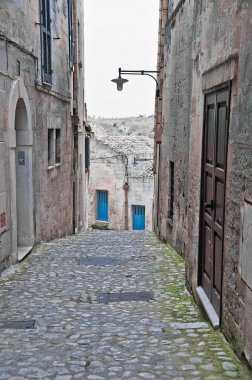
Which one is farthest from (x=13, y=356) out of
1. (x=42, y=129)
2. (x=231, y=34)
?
(x=42, y=129)

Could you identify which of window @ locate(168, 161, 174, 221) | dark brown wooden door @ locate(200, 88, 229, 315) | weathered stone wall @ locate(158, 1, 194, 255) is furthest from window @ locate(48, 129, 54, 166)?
dark brown wooden door @ locate(200, 88, 229, 315)

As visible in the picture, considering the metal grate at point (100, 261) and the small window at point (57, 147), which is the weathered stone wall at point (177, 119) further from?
the small window at point (57, 147)

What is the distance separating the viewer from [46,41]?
10.2 m

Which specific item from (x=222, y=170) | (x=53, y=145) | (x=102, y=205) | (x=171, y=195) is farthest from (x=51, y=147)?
(x=102, y=205)

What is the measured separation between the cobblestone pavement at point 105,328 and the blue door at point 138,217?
17.5 m

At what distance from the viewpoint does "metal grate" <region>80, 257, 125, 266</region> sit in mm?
8262

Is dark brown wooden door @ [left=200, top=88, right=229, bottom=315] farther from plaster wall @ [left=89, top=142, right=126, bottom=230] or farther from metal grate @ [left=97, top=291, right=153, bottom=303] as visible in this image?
plaster wall @ [left=89, top=142, right=126, bottom=230]

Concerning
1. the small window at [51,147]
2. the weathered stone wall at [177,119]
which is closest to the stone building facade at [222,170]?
the weathered stone wall at [177,119]

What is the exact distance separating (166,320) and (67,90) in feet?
31.0

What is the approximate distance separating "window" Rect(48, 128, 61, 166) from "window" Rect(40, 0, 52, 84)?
1.34 m

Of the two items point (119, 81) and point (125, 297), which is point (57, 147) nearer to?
point (119, 81)

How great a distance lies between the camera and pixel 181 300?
576 centimetres

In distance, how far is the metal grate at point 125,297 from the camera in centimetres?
592

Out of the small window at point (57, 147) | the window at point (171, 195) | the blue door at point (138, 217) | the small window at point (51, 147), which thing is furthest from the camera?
the blue door at point (138, 217)
